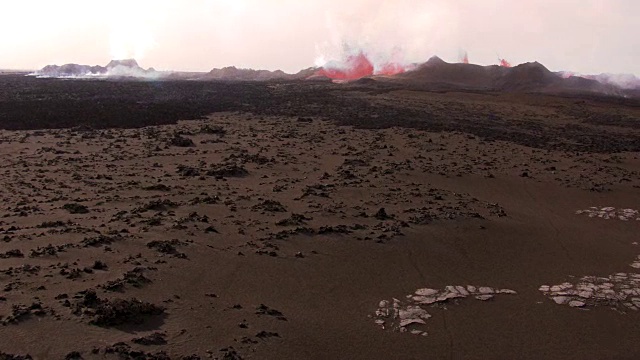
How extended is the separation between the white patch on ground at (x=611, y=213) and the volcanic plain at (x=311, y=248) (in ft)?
0.36

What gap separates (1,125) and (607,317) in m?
26.5

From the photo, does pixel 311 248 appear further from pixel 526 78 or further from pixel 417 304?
pixel 526 78

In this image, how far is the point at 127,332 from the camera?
6.98 m

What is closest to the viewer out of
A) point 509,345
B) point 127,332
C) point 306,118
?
point 127,332

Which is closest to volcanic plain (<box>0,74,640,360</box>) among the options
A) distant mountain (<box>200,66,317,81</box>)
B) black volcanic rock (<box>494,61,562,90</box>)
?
black volcanic rock (<box>494,61,562,90</box>)

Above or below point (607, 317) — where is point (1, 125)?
above

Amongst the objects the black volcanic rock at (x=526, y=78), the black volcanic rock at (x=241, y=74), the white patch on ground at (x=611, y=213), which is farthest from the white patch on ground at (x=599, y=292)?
the black volcanic rock at (x=241, y=74)

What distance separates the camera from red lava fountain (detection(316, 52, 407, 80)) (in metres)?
89.6

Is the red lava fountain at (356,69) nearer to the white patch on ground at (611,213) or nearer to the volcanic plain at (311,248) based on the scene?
the volcanic plain at (311,248)

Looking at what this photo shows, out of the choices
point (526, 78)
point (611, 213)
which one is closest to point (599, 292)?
point (611, 213)

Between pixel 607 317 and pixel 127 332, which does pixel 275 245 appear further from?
pixel 607 317

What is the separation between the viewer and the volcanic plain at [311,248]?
24.4 ft

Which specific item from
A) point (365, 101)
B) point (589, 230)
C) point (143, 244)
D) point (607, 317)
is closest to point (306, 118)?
point (365, 101)

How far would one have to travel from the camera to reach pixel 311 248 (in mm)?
10797
